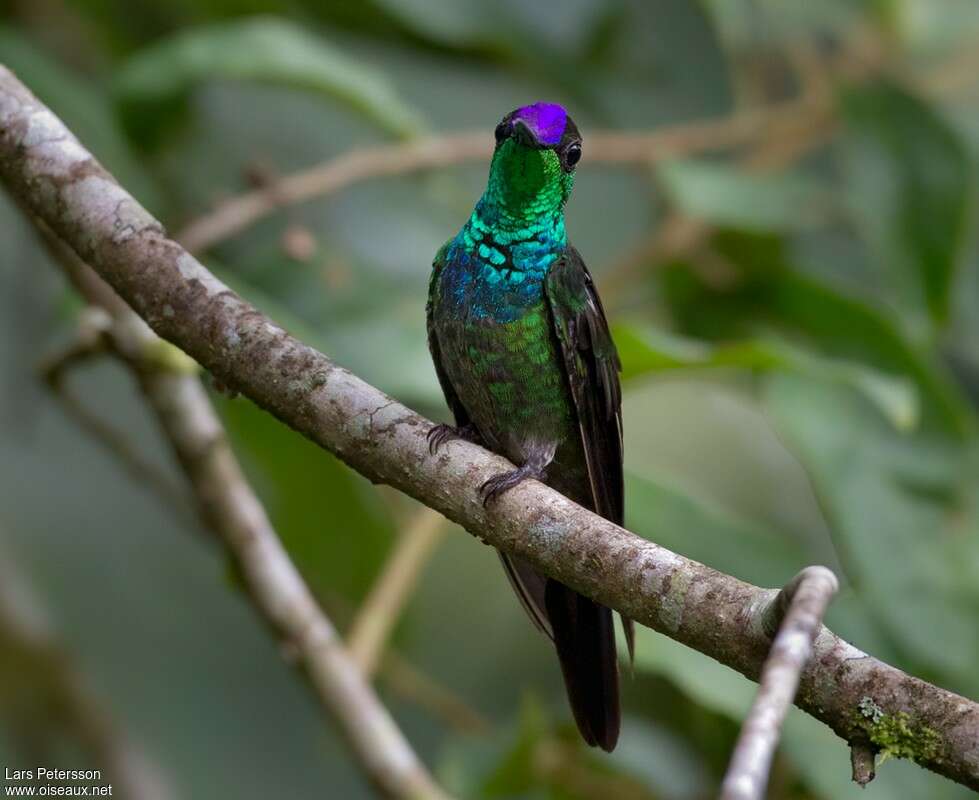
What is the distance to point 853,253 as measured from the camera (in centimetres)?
527

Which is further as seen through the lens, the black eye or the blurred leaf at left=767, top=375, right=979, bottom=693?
the blurred leaf at left=767, top=375, right=979, bottom=693

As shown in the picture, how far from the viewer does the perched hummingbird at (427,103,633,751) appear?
243cm

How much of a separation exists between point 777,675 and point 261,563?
1921 millimetres

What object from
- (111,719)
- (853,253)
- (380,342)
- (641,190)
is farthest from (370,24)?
(111,719)

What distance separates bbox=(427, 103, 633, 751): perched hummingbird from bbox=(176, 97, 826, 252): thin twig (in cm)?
85

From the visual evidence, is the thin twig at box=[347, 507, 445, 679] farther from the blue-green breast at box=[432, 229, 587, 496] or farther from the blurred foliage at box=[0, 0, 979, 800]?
the blue-green breast at box=[432, 229, 587, 496]

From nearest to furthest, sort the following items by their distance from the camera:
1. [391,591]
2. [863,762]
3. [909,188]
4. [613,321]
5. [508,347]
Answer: [863,762] → [508,347] → [391,591] → [909,188] → [613,321]

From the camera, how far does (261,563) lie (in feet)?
9.76

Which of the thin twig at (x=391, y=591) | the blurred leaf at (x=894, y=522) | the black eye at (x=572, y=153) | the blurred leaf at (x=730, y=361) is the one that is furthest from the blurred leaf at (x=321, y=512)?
the black eye at (x=572, y=153)

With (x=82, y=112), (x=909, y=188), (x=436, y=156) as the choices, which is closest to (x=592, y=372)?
(x=436, y=156)

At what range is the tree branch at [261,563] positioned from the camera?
112 inches

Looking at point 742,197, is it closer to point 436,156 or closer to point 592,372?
point 436,156

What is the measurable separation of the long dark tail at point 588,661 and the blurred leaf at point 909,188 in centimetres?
185

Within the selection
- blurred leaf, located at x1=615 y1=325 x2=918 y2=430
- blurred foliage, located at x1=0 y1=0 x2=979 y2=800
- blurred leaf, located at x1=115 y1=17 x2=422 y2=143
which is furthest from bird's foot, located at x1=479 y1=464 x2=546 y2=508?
blurred leaf, located at x1=115 y1=17 x2=422 y2=143
